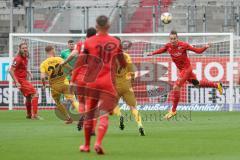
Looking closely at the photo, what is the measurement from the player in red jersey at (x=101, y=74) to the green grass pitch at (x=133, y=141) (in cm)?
54

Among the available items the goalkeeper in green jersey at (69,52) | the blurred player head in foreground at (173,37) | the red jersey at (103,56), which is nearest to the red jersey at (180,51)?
the blurred player head in foreground at (173,37)

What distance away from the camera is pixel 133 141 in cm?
1559

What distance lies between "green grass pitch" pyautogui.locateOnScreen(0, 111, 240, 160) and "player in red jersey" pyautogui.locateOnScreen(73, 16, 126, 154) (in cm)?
54

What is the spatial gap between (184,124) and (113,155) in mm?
8530

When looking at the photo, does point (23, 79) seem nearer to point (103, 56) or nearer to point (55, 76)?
point (55, 76)

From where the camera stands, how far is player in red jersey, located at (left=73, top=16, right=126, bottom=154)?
512 inches

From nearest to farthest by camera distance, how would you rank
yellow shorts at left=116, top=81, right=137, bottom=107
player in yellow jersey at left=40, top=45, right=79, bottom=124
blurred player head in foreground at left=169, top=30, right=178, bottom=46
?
yellow shorts at left=116, top=81, right=137, bottom=107
player in yellow jersey at left=40, top=45, right=79, bottom=124
blurred player head in foreground at left=169, top=30, right=178, bottom=46

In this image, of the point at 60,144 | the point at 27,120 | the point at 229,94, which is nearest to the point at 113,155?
the point at 60,144

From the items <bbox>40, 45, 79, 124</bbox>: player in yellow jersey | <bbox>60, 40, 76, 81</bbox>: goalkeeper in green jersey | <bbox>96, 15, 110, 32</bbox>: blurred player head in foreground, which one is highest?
<bbox>96, 15, 110, 32</bbox>: blurred player head in foreground

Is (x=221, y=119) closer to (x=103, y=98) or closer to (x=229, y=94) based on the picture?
(x=229, y=94)

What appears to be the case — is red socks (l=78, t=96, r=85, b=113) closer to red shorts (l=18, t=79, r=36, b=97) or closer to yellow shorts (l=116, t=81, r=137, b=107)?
yellow shorts (l=116, t=81, r=137, b=107)

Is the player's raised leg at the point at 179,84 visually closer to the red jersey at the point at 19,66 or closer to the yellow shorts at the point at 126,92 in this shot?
the red jersey at the point at 19,66

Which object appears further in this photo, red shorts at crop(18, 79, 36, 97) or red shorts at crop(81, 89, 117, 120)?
red shorts at crop(18, 79, 36, 97)

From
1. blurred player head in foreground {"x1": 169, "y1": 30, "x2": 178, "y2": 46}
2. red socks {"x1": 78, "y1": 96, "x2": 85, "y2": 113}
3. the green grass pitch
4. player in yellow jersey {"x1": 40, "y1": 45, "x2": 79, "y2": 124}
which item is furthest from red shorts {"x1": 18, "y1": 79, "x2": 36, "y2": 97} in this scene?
red socks {"x1": 78, "y1": 96, "x2": 85, "y2": 113}
